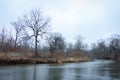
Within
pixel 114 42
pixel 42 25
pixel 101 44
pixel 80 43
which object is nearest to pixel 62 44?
pixel 80 43

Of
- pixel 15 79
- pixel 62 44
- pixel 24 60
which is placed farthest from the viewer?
pixel 62 44

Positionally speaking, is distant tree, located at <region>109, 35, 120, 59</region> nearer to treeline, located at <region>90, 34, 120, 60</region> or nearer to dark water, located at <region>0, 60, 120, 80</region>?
treeline, located at <region>90, 34, 120, 60</region>

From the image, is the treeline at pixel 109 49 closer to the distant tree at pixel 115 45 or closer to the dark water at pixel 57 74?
the distant tree at pixel 115 45

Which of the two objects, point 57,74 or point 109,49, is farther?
point 109,49

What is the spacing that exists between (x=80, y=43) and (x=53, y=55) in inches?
2599

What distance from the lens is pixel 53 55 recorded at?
59.6 meters

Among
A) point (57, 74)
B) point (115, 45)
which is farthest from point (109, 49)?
point (57, 74)

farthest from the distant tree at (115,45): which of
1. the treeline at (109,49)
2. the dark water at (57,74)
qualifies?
the dark water at (57,74)

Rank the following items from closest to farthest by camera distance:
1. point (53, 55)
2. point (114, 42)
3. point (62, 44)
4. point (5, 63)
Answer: point (5, 63) → point (53, 55) → point (62, 44) → point (114, 42)

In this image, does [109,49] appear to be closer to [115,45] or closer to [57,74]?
[115,45]

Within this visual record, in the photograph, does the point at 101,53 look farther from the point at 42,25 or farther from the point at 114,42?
the point at 42,25

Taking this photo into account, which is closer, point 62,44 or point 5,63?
point 5,63

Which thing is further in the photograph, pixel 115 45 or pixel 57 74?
pixel 115 45

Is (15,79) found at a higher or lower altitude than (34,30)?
lower
